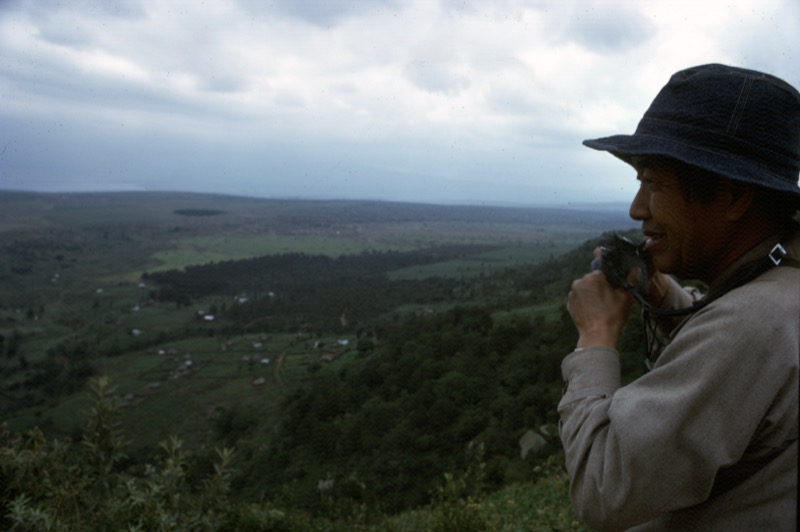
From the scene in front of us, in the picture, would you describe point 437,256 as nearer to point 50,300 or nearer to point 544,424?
point 50,300

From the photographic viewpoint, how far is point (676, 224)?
1.43 meters

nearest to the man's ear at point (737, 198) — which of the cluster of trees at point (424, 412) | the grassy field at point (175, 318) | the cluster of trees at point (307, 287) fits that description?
the grassy field at point (175, 318)

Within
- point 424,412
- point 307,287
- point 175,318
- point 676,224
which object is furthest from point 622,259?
point 307,287

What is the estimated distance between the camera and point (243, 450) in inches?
1175

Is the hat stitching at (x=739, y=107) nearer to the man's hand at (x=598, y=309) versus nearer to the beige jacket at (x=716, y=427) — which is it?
the beige jacket at (x=716, y=427)

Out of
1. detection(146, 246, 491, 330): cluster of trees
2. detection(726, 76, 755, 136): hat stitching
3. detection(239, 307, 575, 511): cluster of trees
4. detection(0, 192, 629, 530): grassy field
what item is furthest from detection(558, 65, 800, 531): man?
detection(146, 246, 491, 330): cluster of trees

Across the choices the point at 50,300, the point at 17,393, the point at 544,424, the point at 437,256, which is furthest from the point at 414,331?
the point at 437,256

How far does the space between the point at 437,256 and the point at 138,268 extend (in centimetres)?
4793

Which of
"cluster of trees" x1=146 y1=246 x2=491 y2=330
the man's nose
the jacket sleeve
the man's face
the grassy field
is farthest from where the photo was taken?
"cluster of trees" x1=146 y1=246 x2=491 y2=330

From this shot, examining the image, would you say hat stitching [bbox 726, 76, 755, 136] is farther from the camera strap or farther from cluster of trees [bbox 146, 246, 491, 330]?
cluster of trees [bbox 146, 246, 491, 330]

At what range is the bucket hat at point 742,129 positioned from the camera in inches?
50.4

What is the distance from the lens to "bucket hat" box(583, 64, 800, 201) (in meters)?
1.28

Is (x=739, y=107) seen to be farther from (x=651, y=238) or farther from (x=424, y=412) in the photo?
(x=424, y=412)

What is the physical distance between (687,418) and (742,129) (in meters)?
0.72
